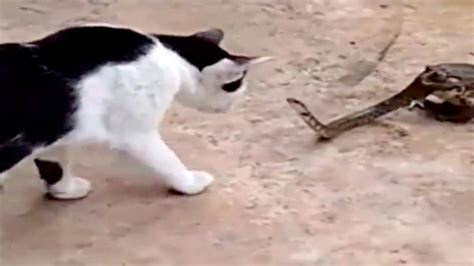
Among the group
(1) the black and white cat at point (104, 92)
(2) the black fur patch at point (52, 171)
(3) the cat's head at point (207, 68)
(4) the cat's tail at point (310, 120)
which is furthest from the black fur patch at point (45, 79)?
(4) the cat's tail at point (310, 120)

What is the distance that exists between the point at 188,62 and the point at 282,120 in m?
0.40

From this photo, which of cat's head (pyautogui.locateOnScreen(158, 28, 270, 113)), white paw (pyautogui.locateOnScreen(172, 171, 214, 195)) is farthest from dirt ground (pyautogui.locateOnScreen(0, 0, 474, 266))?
cat's head (pyautogui.locateOnScreen(158, 28, 270, 113))

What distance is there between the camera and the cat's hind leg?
2129 mm

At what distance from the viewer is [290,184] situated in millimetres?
2176

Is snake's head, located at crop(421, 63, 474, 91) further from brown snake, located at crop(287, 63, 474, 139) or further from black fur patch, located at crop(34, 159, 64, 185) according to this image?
black fur patch, located at crop(34, 159, 64, 185)

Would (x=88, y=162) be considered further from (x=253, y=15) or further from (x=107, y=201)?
(x=253, y=15)

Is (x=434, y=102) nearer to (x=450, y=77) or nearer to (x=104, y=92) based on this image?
(x=450, y=77)

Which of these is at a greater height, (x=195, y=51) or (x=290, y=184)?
(x=195, y=51)

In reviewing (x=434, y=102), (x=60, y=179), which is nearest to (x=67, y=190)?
(x=60, y=179)

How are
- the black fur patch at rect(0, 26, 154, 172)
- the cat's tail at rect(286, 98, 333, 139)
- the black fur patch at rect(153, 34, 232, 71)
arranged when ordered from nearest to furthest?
the black fur patch at rect(0, 26, 154, 172)
the black fur patch at rect(153, 34, 232, 71)
the cat's tail at rect(286, 98, 333, 139)

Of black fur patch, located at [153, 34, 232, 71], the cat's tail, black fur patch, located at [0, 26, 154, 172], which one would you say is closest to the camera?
black fur patch, located at [0, 26, 154, 172]

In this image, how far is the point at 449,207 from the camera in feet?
6.84

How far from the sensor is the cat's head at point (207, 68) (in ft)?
6.88

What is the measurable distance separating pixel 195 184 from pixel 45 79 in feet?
1.23
